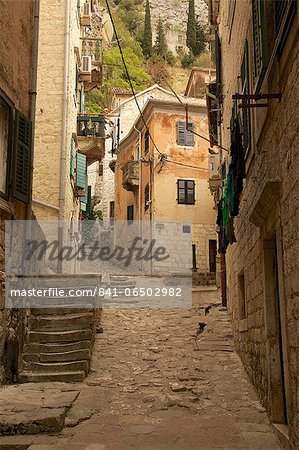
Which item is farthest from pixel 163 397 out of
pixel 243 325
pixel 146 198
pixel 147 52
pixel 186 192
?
pixel 147 52

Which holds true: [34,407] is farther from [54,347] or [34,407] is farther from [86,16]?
[86,16]

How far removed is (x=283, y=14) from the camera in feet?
14.4

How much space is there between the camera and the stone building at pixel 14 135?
23.7 ft

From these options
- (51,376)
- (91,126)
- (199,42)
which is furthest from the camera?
(199,42)

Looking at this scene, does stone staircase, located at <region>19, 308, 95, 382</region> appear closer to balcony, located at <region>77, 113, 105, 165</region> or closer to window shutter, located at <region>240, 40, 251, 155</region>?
window shutter, located at <region>240, 40, 251, 155</region>

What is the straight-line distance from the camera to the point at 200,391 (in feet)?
25.3

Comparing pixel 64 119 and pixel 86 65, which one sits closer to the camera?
pixel 64 119

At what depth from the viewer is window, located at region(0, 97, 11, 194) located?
7.29 meters

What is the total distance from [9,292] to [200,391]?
345 cm

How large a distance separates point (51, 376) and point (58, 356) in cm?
55

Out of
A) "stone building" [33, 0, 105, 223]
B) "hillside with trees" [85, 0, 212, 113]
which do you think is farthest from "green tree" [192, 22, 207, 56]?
"stone building" [33, 0, 105, 223]

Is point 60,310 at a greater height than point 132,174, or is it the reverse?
point 132,174

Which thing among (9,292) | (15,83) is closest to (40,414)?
(9,292)

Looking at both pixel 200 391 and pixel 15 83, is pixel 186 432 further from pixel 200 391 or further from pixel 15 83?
pixel 15 83
